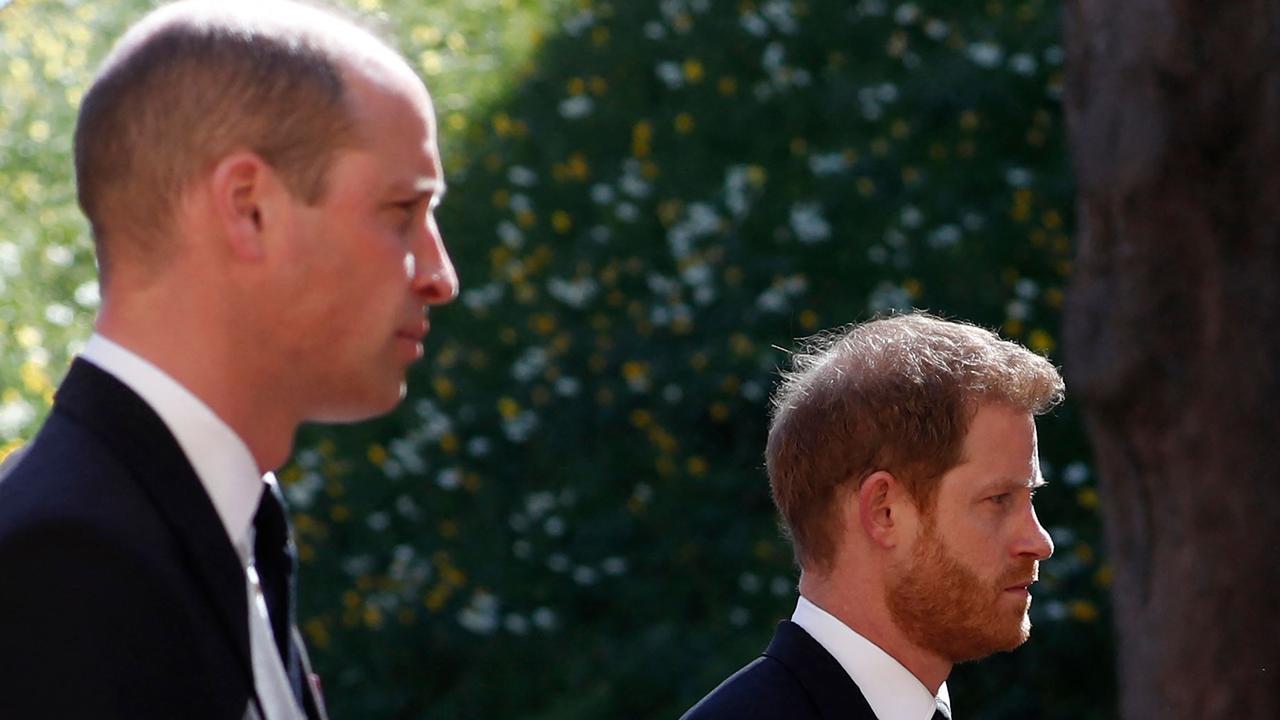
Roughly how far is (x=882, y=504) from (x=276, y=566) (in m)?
0.90

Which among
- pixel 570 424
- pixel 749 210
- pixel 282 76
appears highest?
pixel 282 76

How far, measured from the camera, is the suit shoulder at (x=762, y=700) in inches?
81.7

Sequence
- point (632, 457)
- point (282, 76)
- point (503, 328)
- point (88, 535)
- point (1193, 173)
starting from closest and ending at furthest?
point (88, 535)
point (282, 76)
point (1193, 173)
point (632, 457)
point (503, 328)

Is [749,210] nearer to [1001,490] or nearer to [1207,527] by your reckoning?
[1207,527]

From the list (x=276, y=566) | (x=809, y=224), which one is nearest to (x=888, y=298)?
(x=809, y=224)

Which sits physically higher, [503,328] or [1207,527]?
[1207,527]

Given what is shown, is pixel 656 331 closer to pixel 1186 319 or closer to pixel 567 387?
pixel 567 387

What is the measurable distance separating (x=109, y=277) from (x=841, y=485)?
111cm

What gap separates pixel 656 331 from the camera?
6.13 meters

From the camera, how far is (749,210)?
6.25 m

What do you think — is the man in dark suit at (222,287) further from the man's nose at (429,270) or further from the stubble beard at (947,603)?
the stubble beard at (947,603)

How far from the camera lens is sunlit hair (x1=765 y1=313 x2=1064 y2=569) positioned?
2180 mm

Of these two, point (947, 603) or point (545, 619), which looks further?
point (545, 619)

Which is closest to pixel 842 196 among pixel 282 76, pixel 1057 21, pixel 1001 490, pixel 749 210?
pixel 749 210
